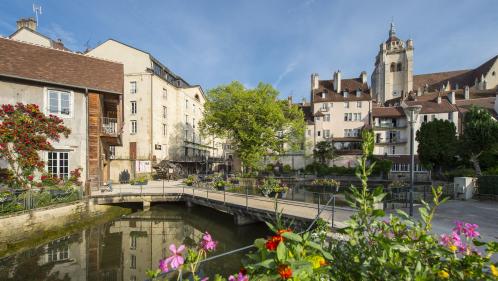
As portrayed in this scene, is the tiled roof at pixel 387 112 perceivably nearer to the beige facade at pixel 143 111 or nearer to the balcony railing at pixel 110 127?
the beige facade at pixel 143 111

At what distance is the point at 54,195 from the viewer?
1482cm

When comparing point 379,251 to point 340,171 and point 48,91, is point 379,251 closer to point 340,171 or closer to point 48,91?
point 48,91

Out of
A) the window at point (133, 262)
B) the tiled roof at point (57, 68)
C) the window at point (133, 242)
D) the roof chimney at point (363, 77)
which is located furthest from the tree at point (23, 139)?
the roof chimney at point (363, 77)

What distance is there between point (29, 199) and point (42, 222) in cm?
134

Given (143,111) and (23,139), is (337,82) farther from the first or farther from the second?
(23,139)

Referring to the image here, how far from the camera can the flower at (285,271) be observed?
159 centimetres

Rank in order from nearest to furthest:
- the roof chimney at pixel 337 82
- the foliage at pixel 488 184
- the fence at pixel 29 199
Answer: the fence at pixel 29 199 < the foliage at pixel 488 184 < the roof chimney at pixel 337 82

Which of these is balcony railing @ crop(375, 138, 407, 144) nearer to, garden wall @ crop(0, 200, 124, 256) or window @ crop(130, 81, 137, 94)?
window @ crop(130, 81, 137, 94)

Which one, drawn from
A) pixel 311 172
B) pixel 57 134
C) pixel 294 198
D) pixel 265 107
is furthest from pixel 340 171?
pixel 57 134

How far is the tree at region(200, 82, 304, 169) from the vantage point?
3253 centimetres

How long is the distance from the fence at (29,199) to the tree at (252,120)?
65.9ft

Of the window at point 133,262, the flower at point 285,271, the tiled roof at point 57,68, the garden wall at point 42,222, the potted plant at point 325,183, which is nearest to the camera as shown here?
the flower at point 285,271

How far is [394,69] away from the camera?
7812cm

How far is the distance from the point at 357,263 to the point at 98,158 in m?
21.7
